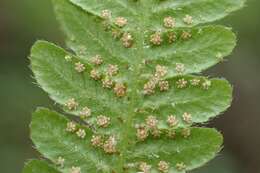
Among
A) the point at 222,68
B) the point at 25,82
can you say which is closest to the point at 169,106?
the point at 25,82

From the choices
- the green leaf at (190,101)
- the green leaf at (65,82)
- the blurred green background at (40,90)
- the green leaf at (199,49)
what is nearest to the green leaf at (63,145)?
the green leaf at (65,82)

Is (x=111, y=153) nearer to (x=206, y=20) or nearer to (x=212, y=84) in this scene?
(x=212, y=84)

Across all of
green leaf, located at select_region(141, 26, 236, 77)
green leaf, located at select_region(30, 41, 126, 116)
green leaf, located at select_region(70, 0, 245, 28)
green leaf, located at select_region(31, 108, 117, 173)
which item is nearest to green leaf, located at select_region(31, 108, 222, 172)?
green leaf, located at select_region(31, 108, 117, 173)

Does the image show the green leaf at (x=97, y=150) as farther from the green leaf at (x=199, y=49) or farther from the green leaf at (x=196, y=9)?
the green leaf at (x=196, y=9)

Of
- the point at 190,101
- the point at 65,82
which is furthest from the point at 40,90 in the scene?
the point at 190,101

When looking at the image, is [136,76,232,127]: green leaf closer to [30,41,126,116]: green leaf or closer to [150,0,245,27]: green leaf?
[30,41,126,116]: green leaf

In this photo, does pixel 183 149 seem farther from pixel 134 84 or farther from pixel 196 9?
pixel 196 9
